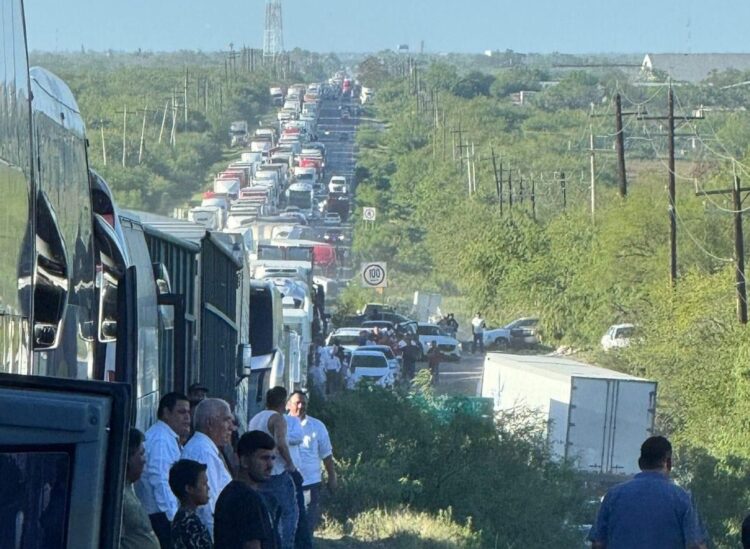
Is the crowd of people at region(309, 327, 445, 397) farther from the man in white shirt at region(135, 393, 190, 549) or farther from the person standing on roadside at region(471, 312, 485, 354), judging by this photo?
the man in white shirt at region(135, 393, 190, 549)

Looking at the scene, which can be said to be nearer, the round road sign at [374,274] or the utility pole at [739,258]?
the utility pole at [739,258]

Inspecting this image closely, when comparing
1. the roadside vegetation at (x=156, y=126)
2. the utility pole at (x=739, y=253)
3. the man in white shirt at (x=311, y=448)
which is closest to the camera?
the man in white shirt at (x=311, y=448)

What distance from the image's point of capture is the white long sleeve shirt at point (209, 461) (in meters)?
8.73

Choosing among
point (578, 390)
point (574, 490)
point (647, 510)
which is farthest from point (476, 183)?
point (647, 510)

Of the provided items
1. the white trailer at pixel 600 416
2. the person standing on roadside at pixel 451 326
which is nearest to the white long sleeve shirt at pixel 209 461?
the white trailer at pixel 600 416

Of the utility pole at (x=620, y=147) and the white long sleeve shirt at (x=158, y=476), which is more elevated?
the white long sleeve shirt at (x=158, y=476)

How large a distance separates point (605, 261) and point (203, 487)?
50070 millimetres

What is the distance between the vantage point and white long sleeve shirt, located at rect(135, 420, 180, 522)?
8695mm

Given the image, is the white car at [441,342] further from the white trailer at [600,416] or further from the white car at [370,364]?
the white trailer at [600,416]

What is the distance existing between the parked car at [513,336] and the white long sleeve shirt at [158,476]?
5716 cm

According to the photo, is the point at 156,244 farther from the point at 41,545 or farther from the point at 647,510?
the point at 41,545

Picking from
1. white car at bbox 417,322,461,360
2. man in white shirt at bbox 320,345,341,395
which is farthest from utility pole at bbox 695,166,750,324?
white car at bbox 417,322,461,360

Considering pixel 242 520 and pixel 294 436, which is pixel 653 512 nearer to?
pixel 242 520

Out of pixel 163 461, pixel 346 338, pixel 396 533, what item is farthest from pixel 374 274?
pixel 163 461
